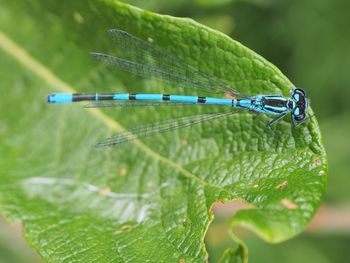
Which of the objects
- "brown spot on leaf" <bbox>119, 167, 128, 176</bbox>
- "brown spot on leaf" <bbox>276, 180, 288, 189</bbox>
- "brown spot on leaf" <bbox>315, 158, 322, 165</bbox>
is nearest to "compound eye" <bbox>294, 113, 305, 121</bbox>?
"brown spot on leaf" <bbox>315, 158, 322, 165</bbox>

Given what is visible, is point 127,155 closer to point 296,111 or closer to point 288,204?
point 296,111

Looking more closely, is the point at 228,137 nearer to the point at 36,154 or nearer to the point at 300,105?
the point at 300,105

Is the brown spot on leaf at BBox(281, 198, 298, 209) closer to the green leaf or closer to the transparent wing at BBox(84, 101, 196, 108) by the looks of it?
the green leaf

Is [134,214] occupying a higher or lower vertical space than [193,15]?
lower

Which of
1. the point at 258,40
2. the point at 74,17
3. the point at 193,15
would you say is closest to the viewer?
the point at 74,17

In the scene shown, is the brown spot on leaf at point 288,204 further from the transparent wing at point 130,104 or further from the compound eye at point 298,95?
the transparent wing at point 130,104

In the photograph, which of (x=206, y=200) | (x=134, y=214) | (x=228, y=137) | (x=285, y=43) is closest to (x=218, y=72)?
(x=228, y=137)

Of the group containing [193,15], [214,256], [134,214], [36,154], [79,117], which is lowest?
[214,256]
